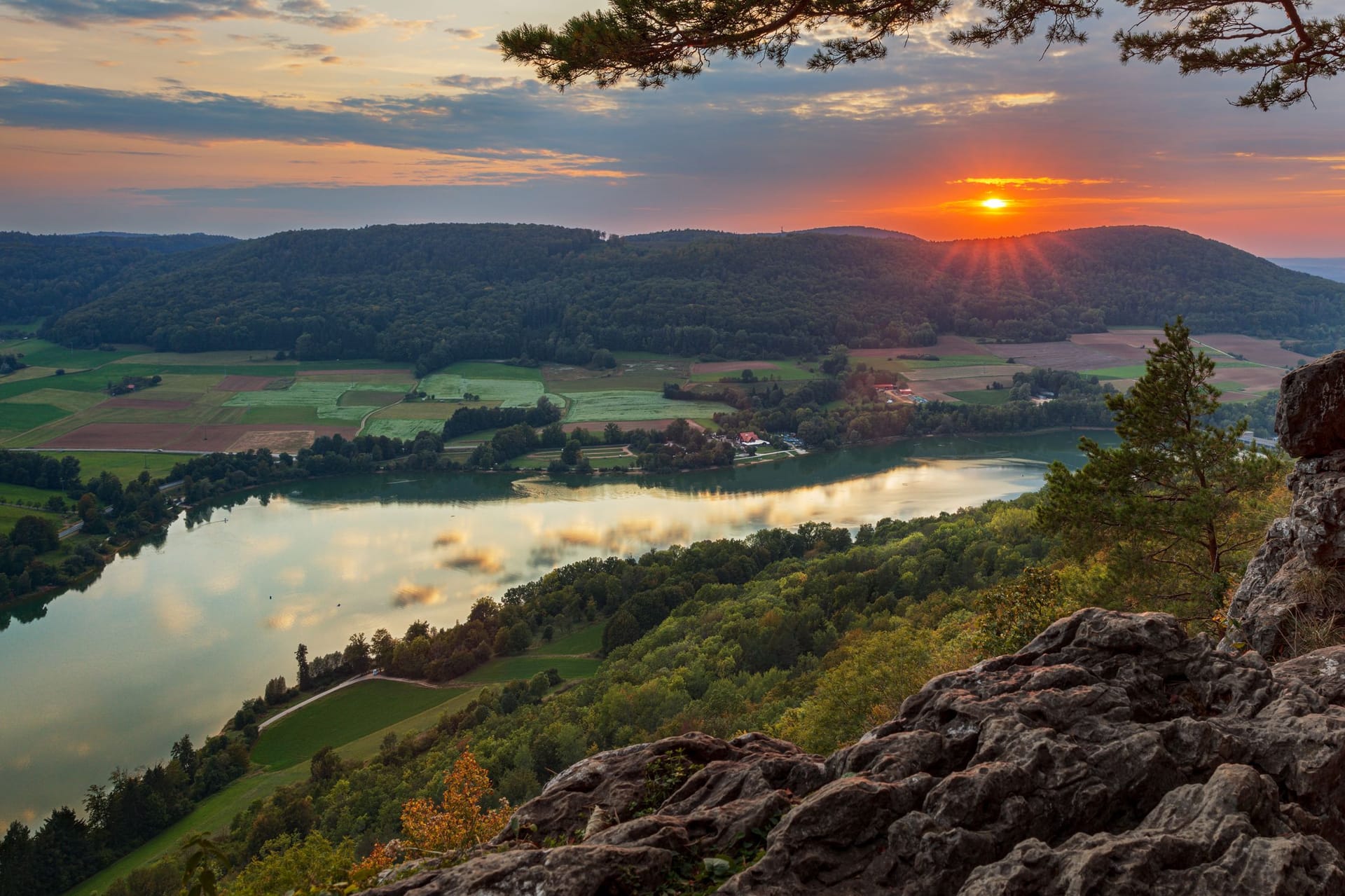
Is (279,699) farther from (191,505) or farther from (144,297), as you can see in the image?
(144,297)

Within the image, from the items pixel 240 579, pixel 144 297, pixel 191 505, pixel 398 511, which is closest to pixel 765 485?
pixel 398 511

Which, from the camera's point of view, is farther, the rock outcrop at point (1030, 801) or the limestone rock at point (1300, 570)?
the limestone rock at point (1300, 570)

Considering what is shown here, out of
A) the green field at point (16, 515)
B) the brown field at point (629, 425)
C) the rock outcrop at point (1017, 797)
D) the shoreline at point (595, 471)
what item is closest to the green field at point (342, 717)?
the shoreline at point (595, 471)

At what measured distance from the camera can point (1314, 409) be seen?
7262 millimetres

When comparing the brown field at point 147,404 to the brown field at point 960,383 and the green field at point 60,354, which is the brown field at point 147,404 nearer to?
the green field at point 60,354

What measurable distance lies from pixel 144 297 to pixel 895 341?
96.1 m

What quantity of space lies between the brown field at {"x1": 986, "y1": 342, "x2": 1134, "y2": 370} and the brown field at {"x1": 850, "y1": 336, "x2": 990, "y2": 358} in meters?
1.95

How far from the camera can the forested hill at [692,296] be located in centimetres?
9356

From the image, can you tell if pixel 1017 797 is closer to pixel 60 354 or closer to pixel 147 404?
pixel 147 404

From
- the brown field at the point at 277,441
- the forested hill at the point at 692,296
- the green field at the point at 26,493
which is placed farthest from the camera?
the forested hill at the point at 692,296

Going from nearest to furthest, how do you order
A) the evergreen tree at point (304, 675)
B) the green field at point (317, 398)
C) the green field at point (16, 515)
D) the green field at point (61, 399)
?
the evergreen tree at point (304, 675) < the green field at point (16, 515) < the green field at point (61, 399) < the green field at point (317, 398)

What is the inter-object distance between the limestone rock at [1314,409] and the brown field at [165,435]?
6782 cm

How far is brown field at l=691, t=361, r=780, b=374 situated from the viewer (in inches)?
3361

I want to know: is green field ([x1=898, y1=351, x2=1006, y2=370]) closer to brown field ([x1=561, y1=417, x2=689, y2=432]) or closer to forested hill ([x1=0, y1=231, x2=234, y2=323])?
brown field ([x1=561, y1=417, x2=689, y2=432])
